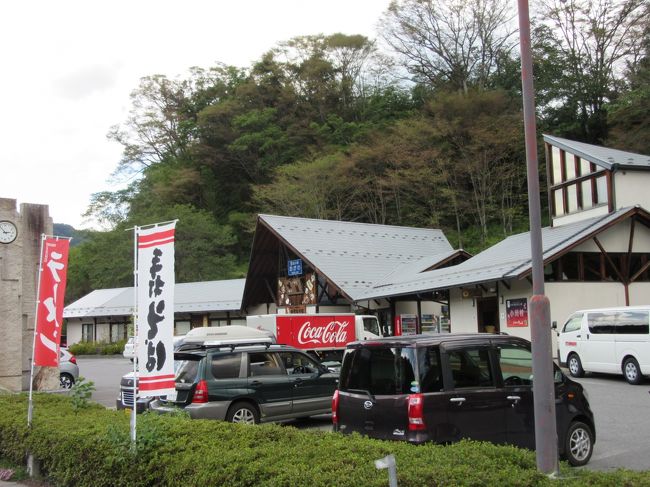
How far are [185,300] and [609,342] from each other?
3130cm

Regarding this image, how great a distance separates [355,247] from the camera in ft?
107

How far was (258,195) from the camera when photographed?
1919 inches

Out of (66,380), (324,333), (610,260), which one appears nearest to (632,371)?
(610,260)

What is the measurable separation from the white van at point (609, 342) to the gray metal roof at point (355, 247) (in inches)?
462

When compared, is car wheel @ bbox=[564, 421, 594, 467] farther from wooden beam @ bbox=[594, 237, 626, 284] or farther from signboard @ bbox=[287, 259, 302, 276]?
signboard @ bbox=[287, 259, 302, 276]

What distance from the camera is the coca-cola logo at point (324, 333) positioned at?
1956cm

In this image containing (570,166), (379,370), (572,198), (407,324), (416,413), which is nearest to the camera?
(416,413)

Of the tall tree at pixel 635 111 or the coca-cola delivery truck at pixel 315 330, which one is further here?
the tall tree at pixel 635 111

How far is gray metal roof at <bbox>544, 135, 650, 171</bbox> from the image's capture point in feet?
78.6

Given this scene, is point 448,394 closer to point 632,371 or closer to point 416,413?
point 416,413

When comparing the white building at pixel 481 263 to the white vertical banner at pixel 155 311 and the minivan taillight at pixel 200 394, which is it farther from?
the white vertical banner at pixel 155 311

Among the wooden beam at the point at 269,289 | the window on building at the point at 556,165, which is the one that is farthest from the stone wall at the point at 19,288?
the window on building at the point at 556,165

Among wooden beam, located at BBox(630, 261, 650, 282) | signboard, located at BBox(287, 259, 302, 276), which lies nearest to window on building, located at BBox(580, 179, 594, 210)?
wooden beam, located at BBox(630, 261, 650, 282)

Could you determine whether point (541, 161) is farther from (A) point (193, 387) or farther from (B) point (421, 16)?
(A) point (193, 387)
